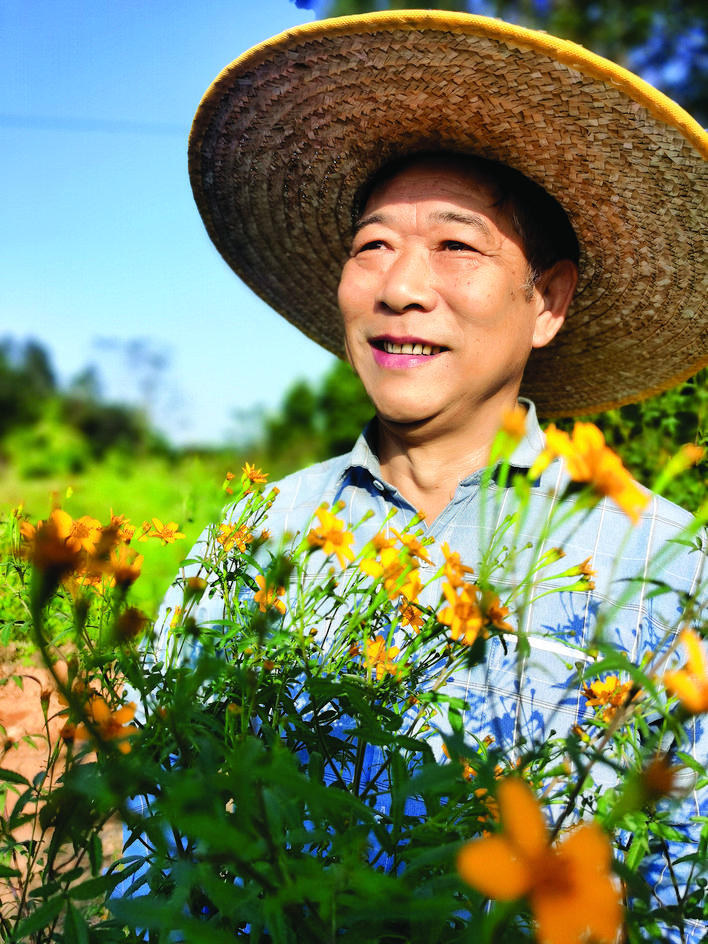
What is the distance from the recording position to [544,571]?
4.47ft

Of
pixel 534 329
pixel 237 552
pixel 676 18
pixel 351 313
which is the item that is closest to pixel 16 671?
pixel 237 552

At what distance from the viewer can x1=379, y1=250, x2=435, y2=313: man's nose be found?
147cm

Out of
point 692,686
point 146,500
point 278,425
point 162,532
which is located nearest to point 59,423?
point 278,425

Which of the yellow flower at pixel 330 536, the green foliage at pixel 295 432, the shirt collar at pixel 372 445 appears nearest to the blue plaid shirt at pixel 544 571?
the shirt collar at pixel 372 445

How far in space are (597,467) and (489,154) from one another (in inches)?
50.7

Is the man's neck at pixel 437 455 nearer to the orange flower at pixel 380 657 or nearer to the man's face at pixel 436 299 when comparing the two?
the man's face at pixel 436 299

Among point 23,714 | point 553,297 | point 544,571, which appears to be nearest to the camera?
point 23,714

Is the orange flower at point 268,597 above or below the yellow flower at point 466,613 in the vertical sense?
above

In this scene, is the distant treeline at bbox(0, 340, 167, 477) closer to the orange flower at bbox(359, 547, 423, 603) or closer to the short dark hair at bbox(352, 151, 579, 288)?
the short dark hair at bbox(352, 151, 579, 288)

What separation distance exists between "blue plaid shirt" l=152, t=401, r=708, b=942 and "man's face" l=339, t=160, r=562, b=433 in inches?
7.7

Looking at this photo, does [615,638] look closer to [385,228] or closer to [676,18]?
[385,228]

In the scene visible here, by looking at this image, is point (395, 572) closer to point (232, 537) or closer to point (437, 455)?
point (232, 537)

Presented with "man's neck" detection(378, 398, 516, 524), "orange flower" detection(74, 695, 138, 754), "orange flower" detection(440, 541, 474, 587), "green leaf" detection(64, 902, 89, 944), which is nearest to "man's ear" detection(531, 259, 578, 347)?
"man's neck" detection(378, 398, 516, 524)

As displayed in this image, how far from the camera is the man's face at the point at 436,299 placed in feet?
4.84
